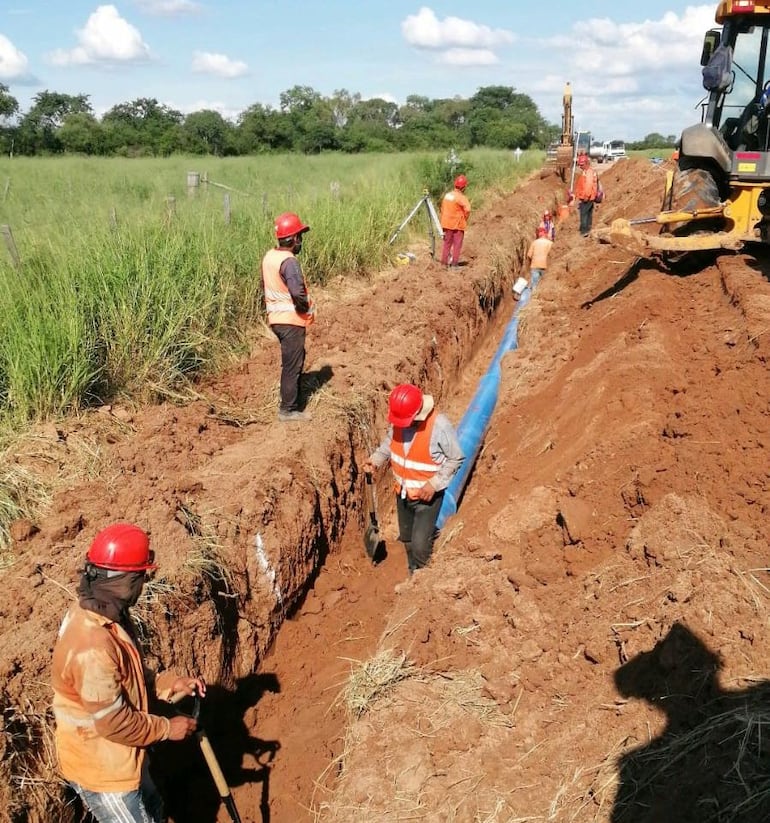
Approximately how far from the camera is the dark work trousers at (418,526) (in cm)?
580

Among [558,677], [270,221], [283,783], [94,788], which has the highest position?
[270,221]

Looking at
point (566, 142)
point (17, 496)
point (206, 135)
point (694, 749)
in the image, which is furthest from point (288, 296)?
point (206, 135)

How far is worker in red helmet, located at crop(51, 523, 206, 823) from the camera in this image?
109 inches

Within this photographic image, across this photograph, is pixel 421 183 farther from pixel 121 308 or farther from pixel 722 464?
pixel 722 464

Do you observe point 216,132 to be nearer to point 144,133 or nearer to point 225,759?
point 144,133

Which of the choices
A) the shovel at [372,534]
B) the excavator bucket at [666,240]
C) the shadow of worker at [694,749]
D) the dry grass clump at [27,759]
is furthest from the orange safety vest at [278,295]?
the excavator bucket at [666,240]

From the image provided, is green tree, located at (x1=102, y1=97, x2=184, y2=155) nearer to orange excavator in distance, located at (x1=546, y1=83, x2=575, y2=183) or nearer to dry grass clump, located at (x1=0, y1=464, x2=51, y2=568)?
orange excavator in distance, located at (x1=546, y1=83, x2=575, y2=183)

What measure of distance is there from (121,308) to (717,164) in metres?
7.74

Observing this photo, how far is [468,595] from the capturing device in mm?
4957

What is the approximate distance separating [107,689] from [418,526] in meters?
3.39

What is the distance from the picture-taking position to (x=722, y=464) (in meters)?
4.94

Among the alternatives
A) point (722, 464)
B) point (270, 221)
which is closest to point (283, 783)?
point (722, 464)

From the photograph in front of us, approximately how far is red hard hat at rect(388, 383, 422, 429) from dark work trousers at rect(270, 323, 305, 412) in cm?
161

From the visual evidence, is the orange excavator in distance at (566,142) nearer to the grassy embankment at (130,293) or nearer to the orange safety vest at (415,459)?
the grassy embankment at (130,293)
